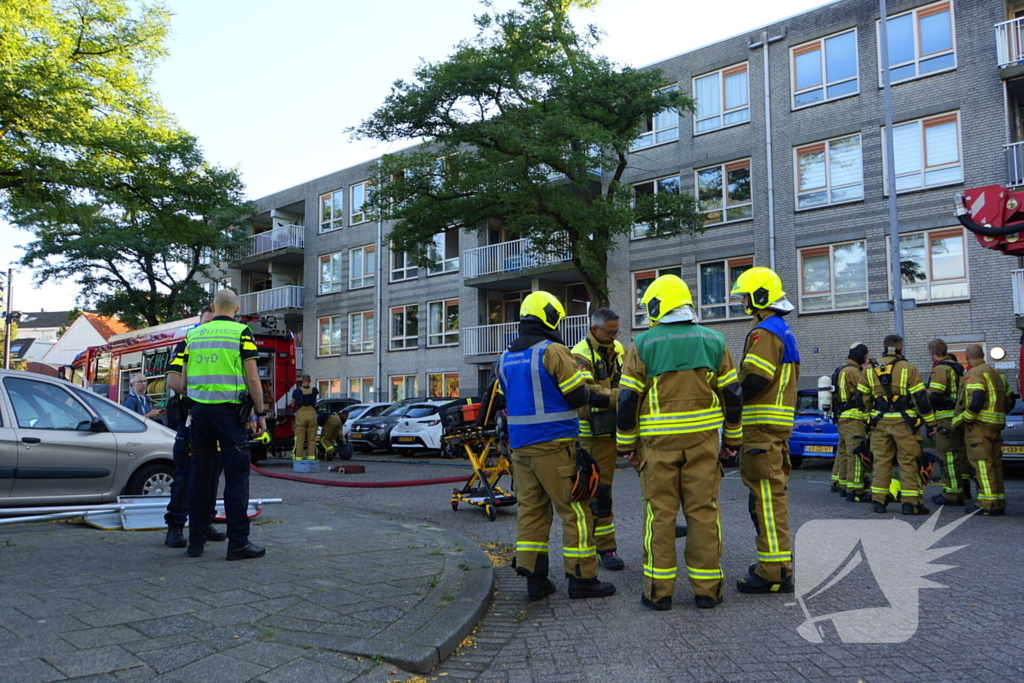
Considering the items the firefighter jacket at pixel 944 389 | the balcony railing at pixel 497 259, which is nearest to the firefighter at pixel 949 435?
the firefighter jacket at pixel 944 389

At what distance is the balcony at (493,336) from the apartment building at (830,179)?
69 mm

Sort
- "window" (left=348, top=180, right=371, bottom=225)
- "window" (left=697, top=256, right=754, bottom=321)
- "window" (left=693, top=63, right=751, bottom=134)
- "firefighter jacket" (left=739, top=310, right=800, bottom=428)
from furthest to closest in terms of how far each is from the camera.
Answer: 1. "window" (left=348, top=180, right=371, bottom=225)
2. "window" (left=693, top=63, right=751, bottom=134)
3. "window" (left=697, top=256, right=754, bottom=321)
4. "firefighter jacket" (left=739, top=310, right=800, bottom=428)

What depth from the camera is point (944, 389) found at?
918cm

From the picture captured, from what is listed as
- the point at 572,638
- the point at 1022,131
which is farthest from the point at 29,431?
the point at 1022,131

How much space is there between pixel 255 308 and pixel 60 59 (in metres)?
28.6

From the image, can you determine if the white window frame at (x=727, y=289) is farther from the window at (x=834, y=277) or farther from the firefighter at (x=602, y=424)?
the firefighter at (x=602, y=424)

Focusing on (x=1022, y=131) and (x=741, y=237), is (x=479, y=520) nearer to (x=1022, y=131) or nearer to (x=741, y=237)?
(x=741, y=237)

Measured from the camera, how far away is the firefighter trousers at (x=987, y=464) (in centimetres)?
838

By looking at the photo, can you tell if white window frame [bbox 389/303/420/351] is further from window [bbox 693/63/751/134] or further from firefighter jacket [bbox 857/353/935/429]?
firefighter jacket [bbox 857/353/935/429]

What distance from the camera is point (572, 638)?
4258mm

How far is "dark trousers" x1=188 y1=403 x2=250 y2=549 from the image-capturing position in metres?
5.82

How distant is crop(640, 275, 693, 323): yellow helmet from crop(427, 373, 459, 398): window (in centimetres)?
2553


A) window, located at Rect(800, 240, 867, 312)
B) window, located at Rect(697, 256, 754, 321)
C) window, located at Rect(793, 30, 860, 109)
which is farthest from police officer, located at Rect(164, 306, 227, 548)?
window, located at Rect(793, 30, 860, 109)

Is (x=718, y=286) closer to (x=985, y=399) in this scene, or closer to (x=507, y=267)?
(x=507, y=267)
